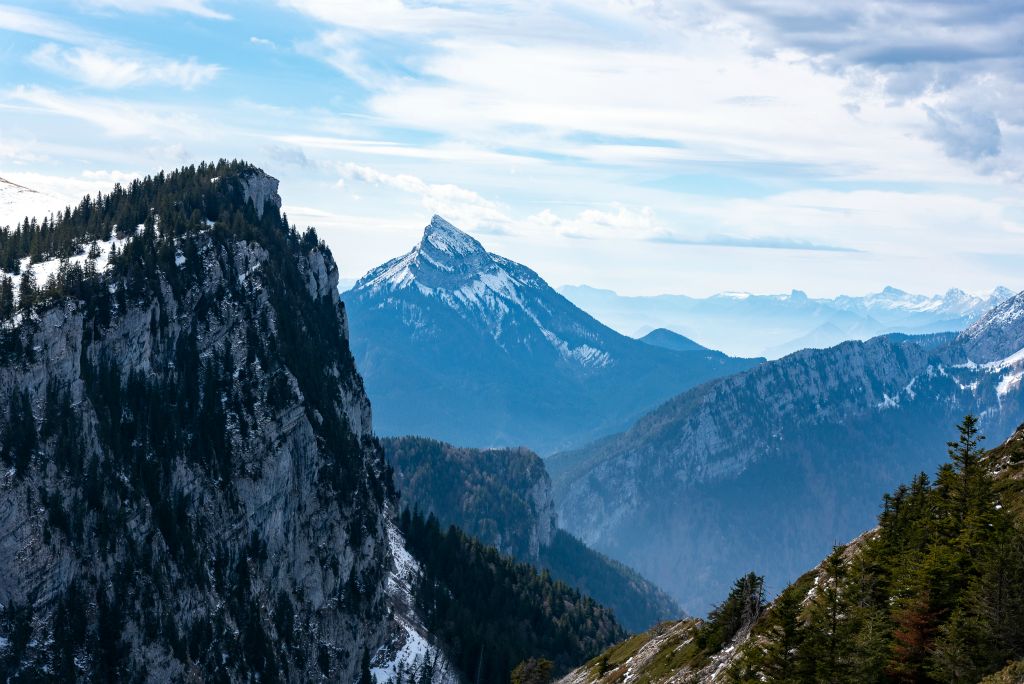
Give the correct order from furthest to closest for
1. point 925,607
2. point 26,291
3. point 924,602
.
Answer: point 26,291 → point 925,607 → point 924,602

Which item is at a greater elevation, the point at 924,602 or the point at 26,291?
the point at 26,291

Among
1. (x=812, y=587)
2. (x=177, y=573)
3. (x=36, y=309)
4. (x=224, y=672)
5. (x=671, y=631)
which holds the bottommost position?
(x=224, y=672)

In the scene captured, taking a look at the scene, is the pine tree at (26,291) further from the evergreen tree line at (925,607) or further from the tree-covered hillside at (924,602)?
the evergreen tree line at (925,607)

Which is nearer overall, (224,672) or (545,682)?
(545,682)

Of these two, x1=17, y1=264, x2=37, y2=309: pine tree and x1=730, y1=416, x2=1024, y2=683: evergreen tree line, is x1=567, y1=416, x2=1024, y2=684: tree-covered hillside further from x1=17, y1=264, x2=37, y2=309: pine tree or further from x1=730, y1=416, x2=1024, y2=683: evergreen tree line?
x1=17, y1=264, x2=37, y2=309: pine tree

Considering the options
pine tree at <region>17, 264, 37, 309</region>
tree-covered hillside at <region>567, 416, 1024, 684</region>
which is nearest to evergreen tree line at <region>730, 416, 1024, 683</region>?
tree-covered hillside at <region>567, 416, 1024, 684</region>

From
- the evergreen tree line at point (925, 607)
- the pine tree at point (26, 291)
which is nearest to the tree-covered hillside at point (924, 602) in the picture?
the evergreen tree line at point (925, 607)

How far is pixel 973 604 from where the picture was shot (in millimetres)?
60344

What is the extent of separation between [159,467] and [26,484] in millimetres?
31126

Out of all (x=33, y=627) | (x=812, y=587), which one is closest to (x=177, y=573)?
(x=33, y=627)

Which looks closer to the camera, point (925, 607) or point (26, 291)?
point (925, 607)

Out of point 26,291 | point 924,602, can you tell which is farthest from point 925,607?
point 26,291

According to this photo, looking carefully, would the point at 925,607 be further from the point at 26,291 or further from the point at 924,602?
the point at 26,291

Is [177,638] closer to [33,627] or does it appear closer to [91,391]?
[33,627]
